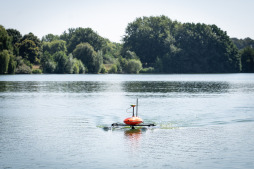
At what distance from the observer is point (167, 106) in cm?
4272

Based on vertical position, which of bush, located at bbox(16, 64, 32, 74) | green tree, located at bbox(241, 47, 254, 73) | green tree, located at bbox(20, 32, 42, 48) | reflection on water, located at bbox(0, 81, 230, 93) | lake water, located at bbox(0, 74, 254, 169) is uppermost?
green tree, located at bbox(20, 32, 42, 48)

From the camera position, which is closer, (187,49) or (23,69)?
(23,69)

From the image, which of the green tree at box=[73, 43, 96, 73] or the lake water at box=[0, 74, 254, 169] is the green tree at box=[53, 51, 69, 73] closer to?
the green tree at box=[73, 43, 96, 73]

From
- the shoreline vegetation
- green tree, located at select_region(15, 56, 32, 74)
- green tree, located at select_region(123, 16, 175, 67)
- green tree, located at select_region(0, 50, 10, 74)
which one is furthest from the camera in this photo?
green tree, located at select_region(123, 16, 175, 67)

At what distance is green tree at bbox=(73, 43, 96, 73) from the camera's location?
511 ft

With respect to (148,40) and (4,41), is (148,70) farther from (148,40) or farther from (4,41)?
(4,41)

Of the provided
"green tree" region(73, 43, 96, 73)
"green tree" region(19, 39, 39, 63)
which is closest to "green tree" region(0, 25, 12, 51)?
"green tree" region(19, 39, 39, 63)

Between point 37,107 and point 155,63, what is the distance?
14485cm

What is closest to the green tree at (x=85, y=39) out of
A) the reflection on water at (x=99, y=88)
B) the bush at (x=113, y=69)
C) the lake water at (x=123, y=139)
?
the bush at (x=113, y=69)

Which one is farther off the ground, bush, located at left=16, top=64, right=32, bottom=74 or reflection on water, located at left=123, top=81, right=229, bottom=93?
bush, located at left=16, top=64, right=32, bottom=74

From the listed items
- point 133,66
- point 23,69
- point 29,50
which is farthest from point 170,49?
point 23,69

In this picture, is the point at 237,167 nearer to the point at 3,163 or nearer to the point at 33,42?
the point at 3,163

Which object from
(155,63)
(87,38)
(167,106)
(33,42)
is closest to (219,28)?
(155,63)

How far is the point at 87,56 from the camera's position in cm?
15612
